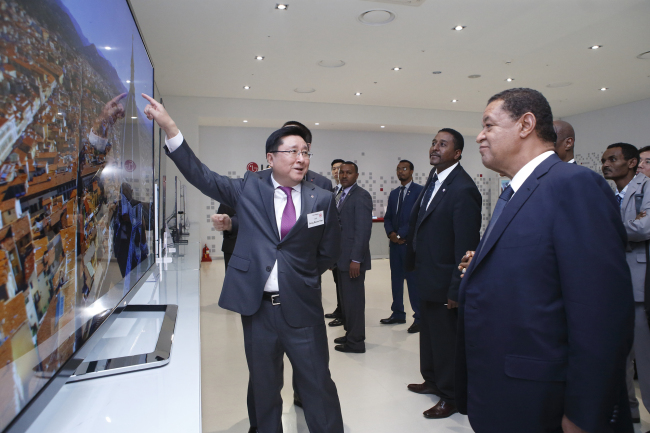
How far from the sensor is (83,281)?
1.18m

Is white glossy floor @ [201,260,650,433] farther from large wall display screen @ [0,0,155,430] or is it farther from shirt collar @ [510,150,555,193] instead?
shirt collar @ [510,150,555,193]

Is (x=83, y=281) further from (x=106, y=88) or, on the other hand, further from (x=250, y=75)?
(x=250, y=75)

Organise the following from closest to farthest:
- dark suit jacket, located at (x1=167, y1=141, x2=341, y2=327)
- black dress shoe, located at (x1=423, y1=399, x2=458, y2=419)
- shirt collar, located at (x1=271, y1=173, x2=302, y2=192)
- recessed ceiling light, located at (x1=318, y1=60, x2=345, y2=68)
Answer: dark suit jacket, located at (x1=167, y1=141, x2=341, y2=327), shirt collar, located at (x1=271, y1=173, x2=302, y2=192), black dress shoe, located at (x1=423, y1=399, x2=458, y2=419), recessed ceiling light, located at (x1=318, y1=60, x2=345, y2=68)

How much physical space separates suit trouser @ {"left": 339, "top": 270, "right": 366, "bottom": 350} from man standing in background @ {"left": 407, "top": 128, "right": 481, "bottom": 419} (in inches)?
37.0

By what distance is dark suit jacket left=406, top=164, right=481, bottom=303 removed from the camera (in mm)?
2572

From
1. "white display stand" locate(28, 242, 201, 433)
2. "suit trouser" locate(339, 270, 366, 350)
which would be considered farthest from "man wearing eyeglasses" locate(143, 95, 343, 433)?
"suit trouser" locate(339, 270, 366, 350)

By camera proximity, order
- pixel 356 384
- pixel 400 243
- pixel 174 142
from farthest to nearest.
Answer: pixel 400 243 → pixel 356 384 → pixel 174 142

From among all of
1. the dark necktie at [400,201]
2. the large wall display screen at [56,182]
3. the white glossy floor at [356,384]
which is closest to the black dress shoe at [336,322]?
the white glossy floor at [356,384]

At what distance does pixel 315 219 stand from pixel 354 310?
2021 millimetres

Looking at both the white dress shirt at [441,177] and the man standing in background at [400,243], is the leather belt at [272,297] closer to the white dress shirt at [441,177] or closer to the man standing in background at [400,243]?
the white dress shirt at [441,177]

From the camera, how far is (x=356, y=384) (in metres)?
3.14

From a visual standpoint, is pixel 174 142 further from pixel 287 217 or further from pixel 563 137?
pixel 563 137

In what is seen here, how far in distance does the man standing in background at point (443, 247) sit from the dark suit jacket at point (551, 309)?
1.15 meters

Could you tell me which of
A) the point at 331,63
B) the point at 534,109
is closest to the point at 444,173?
the point at 534,109
